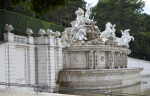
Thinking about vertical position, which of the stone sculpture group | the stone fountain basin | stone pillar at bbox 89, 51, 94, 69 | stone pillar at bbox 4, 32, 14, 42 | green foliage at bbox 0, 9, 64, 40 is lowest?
the stone fountain basin

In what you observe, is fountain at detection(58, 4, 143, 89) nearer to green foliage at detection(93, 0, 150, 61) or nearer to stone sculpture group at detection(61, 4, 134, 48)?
stone sculpture group at detection(61, 4, 134, 48)

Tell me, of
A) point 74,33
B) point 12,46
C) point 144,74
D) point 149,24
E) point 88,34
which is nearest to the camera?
point 12,46

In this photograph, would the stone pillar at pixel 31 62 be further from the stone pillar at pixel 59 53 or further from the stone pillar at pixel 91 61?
the stone pillar at pixel 91 61

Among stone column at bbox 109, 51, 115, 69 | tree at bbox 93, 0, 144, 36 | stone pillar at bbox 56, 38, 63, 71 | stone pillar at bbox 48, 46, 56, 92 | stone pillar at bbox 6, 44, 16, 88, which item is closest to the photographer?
stone pillar at bbox 6, 44, 16, 88

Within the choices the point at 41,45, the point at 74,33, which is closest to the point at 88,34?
the point at 74,33

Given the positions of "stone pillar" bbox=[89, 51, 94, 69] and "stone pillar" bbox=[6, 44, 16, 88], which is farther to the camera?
"stone pillar" bbox=[89, 51, 94, 69]

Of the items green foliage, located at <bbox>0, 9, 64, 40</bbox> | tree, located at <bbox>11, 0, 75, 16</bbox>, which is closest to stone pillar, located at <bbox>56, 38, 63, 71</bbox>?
green foliage, located at <bbox>0, 9, 64, 40</bbox>

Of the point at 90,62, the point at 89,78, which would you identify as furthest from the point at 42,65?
the point at 90,62

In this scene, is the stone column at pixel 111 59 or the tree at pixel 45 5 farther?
the stone column at pixel 111 59

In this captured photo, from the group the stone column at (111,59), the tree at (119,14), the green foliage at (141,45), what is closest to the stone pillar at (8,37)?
the stone column at (111,59)

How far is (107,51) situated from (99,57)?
102 centimetres

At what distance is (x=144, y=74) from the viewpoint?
1615 inches

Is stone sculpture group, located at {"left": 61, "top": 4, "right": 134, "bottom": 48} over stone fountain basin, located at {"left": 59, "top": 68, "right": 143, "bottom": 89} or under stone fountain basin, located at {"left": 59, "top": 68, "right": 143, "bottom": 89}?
over

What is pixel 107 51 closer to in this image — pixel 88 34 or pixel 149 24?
pixel 88 34
